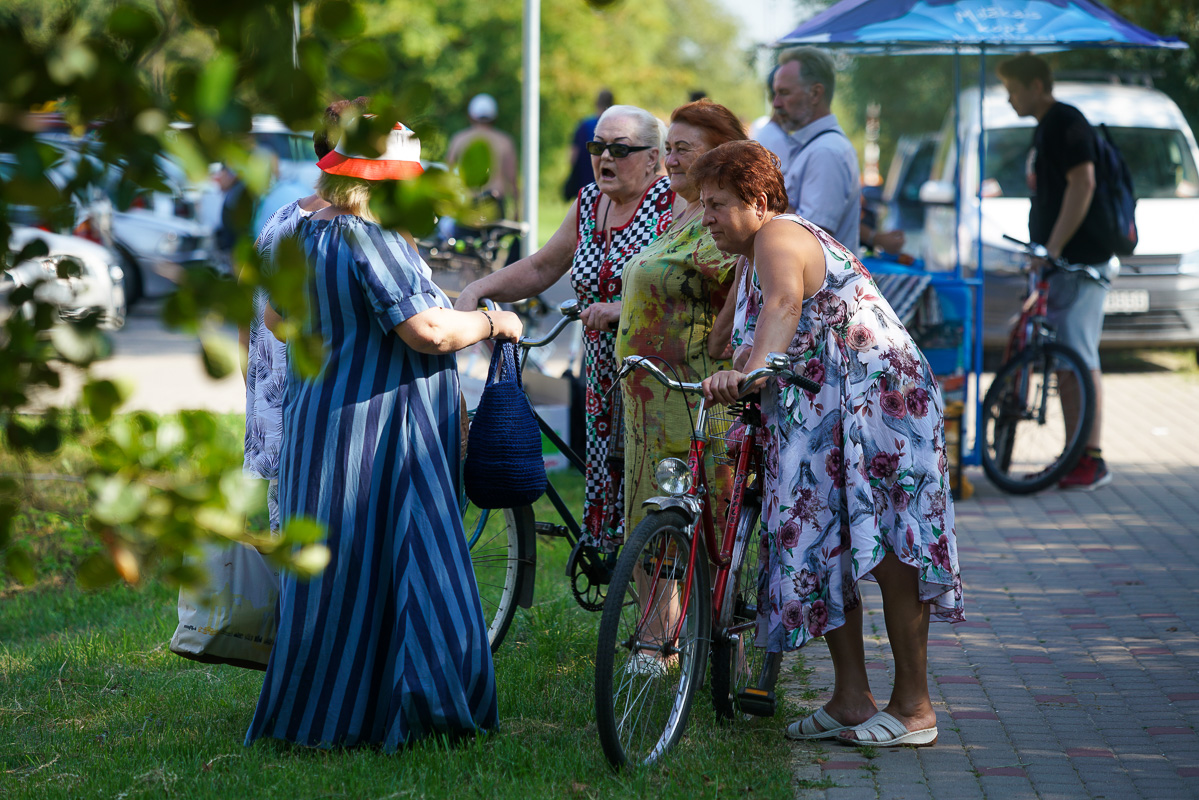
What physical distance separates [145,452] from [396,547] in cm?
203

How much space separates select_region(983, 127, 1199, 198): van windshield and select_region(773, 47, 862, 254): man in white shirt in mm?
5873

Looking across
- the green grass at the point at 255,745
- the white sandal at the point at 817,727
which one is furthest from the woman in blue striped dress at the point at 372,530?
the white sandal at the point at 817,727

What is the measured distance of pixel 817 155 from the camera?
20.4ft

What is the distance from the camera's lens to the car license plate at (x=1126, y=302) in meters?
10.8

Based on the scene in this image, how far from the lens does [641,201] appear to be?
4.46 meters

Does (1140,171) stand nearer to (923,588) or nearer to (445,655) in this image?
(923,588)

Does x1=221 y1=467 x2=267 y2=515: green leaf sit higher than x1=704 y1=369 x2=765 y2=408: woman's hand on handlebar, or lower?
higher

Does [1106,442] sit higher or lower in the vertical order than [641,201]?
lower

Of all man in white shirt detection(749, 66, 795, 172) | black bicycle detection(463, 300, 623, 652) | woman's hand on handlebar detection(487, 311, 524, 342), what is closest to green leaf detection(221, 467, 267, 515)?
woman's hand on handlebar detection(487, 311, 524, 342)

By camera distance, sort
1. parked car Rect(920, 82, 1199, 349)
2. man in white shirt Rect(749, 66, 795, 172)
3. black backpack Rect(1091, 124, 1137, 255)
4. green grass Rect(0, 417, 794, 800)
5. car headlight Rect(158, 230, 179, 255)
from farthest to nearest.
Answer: car headlight Rect(158, 230, 179, 255) → parked car Rect(920, 82, 1199, 349) → black backpack Rect(1091, 124, 1137, 255) → man in white shirt Rect(749, 66, 795, 172) → green grass Rect(0, 417, 794, 800)

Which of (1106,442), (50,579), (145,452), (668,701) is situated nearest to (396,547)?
(668,701)

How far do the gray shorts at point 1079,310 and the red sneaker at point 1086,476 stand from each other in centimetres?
64

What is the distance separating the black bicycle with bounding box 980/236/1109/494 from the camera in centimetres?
731

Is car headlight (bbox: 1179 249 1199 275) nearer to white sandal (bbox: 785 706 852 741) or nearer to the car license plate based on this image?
the car license plate
